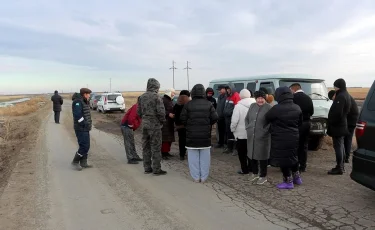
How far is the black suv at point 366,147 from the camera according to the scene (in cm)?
443

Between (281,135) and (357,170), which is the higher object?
(281,135)

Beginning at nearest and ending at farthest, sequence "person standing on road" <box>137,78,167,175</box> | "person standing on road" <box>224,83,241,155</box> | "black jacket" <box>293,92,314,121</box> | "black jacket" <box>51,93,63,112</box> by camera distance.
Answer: "black jacket" <box>293,92,314,121</box> < "person standing on road" <box>137,78,167,175</box> < "person standing on road" <box>224,83,241,155</box> < "black jacket" <box>51,93,63,112</box>

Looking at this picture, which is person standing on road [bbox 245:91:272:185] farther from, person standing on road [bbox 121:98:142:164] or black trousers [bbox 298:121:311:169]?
person standing on road [bbox 121:98:142:164]

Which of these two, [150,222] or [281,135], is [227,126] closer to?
[281,135]

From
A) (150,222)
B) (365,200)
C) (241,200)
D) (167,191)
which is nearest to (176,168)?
(167,191)

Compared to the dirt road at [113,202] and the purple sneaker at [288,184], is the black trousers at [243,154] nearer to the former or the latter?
the purple sneaker at [288,184]

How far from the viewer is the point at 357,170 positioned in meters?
4.70

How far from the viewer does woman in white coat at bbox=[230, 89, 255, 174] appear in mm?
6555

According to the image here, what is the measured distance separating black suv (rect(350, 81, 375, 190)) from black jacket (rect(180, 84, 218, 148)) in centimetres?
264

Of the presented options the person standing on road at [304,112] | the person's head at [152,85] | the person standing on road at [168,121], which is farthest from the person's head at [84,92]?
the person standing on road at [304,112]

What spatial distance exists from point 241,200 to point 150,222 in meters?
1.57

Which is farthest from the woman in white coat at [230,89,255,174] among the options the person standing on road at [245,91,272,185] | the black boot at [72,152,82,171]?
the black boot at [72,152,82,171]

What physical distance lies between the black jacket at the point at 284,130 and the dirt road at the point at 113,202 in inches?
38.3

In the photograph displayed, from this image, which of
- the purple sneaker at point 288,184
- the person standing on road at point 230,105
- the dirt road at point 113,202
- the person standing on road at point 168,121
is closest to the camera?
the dirt road at point 113,202
